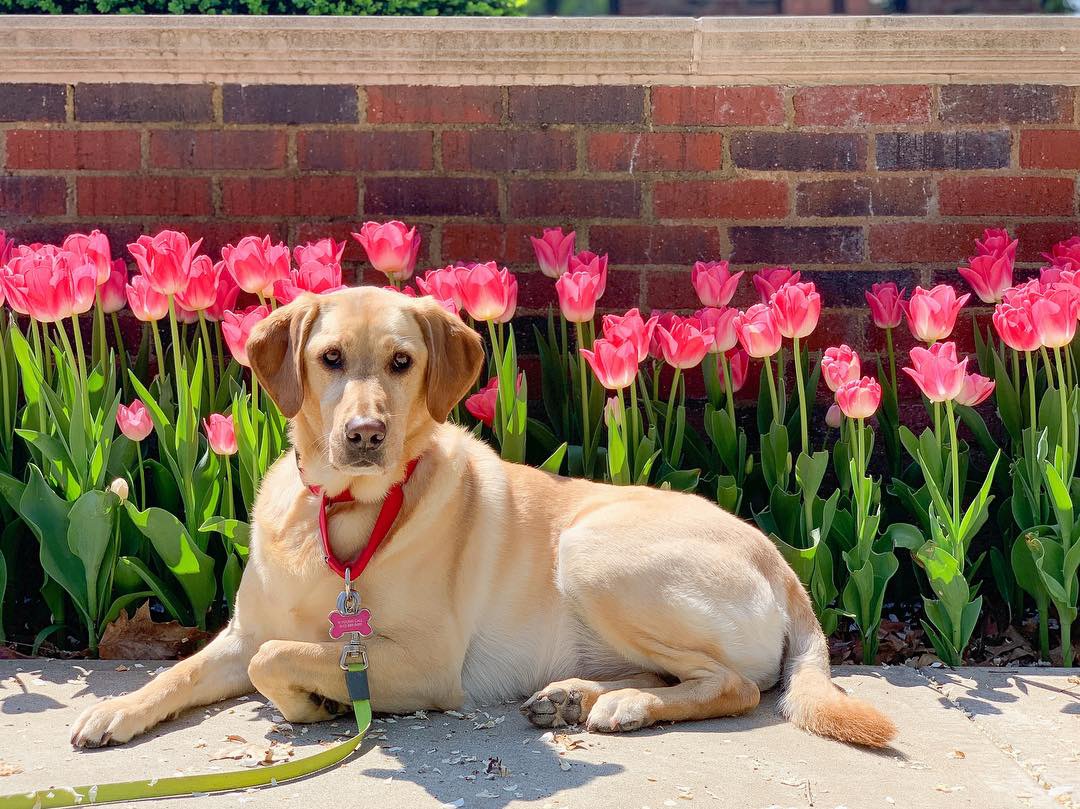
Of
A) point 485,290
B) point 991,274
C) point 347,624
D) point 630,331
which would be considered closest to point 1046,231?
point 991,274

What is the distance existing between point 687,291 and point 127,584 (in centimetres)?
247

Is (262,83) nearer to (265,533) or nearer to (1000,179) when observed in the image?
(265,533)

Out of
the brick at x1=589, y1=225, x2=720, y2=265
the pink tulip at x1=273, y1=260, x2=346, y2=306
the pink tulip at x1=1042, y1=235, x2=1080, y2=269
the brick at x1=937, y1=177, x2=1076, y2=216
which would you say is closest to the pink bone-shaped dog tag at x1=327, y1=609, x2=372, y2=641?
the pink tulip at x1=273, y1=260, x2=346, y2=306

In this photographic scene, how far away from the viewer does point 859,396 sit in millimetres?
3738

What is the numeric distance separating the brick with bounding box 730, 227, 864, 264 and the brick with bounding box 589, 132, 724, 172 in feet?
1.06

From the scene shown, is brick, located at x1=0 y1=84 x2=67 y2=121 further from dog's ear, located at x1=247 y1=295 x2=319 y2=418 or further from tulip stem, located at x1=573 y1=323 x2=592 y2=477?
tulip stem, located at x1=573 y1=323 x2=592 y2=477

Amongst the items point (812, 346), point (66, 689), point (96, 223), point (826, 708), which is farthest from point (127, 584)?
point (812, 346)

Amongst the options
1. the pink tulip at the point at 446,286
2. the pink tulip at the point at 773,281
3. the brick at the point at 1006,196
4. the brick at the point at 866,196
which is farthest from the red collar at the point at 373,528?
the brick at the point at 1006,196

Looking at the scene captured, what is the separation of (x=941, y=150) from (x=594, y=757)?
3095 mm

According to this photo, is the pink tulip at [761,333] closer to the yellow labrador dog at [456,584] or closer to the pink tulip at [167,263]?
the yellow labrador dog at [456,584]

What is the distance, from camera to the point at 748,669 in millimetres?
3434

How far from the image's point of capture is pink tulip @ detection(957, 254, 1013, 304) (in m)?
4.27

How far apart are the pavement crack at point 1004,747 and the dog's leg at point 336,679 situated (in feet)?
4.83

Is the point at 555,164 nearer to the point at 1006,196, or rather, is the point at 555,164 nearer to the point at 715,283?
the point at 715,283
